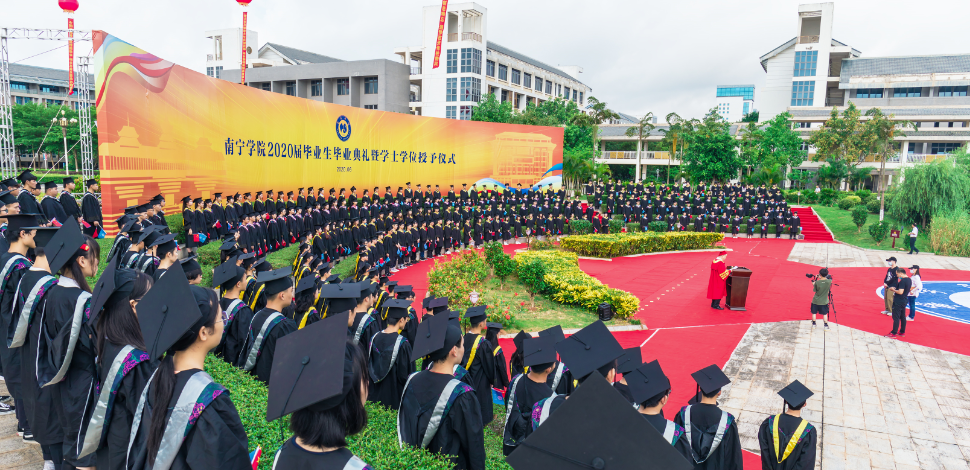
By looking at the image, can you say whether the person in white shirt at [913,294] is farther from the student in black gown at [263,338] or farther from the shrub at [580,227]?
the student in black gown at [263,338]

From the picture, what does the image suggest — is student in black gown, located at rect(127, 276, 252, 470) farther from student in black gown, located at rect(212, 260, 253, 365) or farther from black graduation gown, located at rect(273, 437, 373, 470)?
student in black gown, located at rect(212, 260, 253, 365)

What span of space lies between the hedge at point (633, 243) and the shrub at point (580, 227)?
2639 millimetres

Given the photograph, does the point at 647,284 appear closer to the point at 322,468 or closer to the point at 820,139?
the point at 322,468

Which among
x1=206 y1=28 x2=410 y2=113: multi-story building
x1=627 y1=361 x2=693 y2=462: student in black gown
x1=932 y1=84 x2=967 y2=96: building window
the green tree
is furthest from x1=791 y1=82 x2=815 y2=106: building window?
x1=627 y1=361 x2=693 y2=462: student in black gown

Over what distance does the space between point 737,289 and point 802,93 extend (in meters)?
45.3

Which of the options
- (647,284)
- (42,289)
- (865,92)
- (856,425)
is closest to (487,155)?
(647,284)

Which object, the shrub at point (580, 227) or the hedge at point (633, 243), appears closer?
the hedge at point (633, 243)

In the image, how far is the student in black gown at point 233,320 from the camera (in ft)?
15.1

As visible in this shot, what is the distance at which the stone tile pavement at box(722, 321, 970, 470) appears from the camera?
568 cm

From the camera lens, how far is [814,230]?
23.9 meters

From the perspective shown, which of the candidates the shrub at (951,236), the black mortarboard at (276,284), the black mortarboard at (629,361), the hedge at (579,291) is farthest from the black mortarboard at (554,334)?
the shrub at (951,236)

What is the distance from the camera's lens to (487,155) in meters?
25.3

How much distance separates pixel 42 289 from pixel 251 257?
11.9 feet

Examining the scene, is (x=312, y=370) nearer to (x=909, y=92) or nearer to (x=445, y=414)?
(x=445, y=414)
